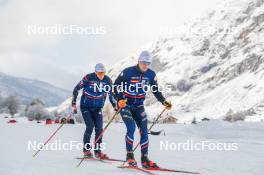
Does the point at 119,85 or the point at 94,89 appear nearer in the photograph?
the point at 119,85

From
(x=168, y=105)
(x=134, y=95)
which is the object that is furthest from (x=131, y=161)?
(x=168, y=105)

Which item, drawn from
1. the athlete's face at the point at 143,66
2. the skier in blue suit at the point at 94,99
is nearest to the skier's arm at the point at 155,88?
the athlete's face at the point at 143,66

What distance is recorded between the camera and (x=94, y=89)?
1205cm

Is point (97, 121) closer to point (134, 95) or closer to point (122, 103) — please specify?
point (134, 95)

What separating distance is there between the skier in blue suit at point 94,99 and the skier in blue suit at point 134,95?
4.82ft

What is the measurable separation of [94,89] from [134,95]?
2.02m

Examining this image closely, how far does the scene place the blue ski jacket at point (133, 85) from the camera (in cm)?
1025

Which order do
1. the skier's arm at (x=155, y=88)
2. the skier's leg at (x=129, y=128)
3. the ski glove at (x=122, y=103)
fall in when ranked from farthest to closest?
the skier's arm at (x=155, y=88)
the skier's leg at (x=129, y=128)
the ski glove at (x=122, y=103)

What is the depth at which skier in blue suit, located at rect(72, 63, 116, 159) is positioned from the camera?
1192cm

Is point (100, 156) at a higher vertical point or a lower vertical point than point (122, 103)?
lower

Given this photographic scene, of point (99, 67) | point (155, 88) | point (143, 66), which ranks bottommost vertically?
point (155, 88)

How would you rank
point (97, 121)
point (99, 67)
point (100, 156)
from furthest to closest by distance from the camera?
point (97, 121)
point (99, 67)
point (100, 156)

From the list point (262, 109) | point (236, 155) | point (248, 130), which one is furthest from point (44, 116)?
point (262, 109)

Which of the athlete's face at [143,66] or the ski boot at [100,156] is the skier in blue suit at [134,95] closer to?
the athlete's face at [143,66]
